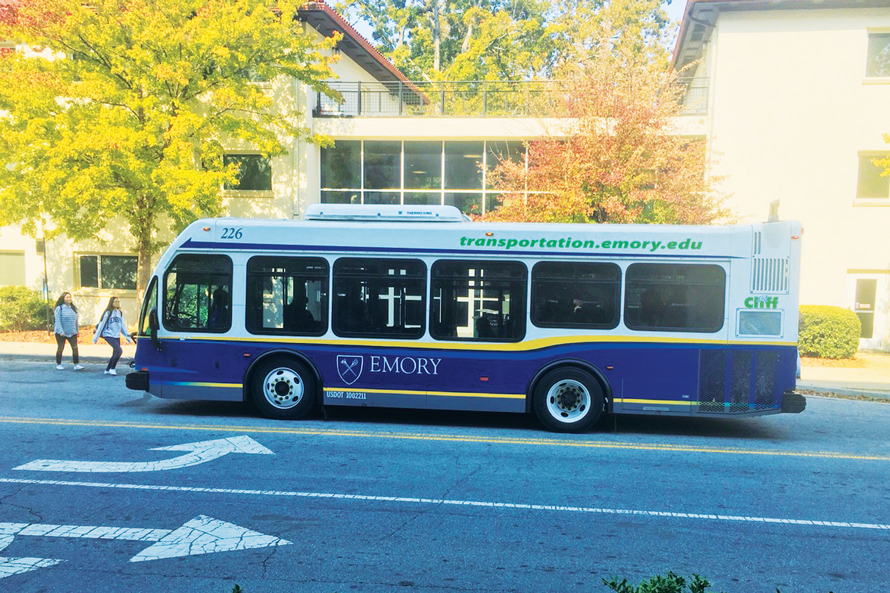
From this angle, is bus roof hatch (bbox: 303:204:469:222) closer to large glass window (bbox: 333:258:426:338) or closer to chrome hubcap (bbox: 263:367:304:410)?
large glass window (bbox: 333:258:426:338)

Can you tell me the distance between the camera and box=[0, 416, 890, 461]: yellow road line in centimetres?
855

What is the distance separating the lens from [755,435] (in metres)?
9.72

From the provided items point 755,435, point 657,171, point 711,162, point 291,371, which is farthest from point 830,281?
point 291,371

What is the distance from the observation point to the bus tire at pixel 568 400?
947cm

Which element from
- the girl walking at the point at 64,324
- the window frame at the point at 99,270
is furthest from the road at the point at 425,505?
the window frame at the point at 99,270

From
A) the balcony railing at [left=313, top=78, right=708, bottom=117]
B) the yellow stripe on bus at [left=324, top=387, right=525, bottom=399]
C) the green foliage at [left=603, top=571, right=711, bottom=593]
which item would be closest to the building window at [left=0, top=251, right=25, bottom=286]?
the balcony railing at [left=313, top=78, right=708, bottom=117]

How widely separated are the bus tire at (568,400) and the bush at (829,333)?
10876 mm

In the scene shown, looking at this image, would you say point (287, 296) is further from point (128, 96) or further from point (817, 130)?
point (817, 130)

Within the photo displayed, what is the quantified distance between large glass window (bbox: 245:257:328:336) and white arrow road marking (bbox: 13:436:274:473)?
6.86ft

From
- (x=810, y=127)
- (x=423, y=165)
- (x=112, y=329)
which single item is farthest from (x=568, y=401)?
(x=810, y=127)

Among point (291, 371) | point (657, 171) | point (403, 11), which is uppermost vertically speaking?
point (403, 11)

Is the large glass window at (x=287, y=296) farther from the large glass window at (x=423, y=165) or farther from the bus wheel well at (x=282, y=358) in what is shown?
the large glass window at (x=423, y=165)

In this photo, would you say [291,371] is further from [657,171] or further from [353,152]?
[353,152]

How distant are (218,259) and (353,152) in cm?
1326
